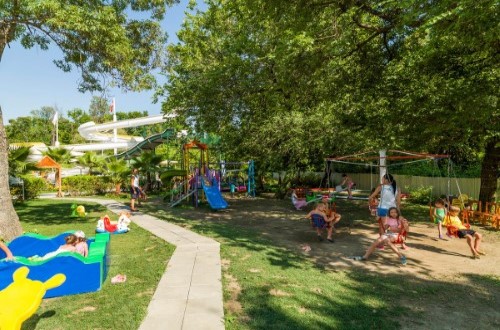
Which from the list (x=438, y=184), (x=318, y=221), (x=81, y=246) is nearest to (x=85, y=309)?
(x=81, y=246)

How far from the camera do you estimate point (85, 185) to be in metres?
Result: 25.5

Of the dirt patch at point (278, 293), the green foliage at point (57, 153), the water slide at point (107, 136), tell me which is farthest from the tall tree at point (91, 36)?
the water slide at point (107, 136)

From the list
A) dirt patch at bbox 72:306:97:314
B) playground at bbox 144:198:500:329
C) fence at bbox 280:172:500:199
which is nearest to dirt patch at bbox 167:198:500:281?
playground at bbox 144:198:500:329

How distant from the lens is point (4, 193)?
10.5 metres

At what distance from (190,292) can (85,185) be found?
22368 mm

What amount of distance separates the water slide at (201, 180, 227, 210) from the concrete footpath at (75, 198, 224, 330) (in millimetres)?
6559

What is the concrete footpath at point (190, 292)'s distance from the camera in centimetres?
460

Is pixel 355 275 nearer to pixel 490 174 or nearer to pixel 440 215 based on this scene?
pixel 440 215

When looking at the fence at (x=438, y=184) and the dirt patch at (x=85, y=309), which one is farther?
the fence at (x=438, y=184)

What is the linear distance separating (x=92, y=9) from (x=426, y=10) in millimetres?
8518

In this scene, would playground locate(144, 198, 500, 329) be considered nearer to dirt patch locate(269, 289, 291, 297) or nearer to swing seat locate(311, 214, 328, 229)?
dirt patch locate(269, 289, 291, 297)

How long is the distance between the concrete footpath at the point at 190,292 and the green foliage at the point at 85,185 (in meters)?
18.2

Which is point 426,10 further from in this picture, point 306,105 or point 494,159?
point 306,105

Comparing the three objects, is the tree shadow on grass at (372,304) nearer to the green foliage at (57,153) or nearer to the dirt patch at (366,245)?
the dirt patch at (366,245)
